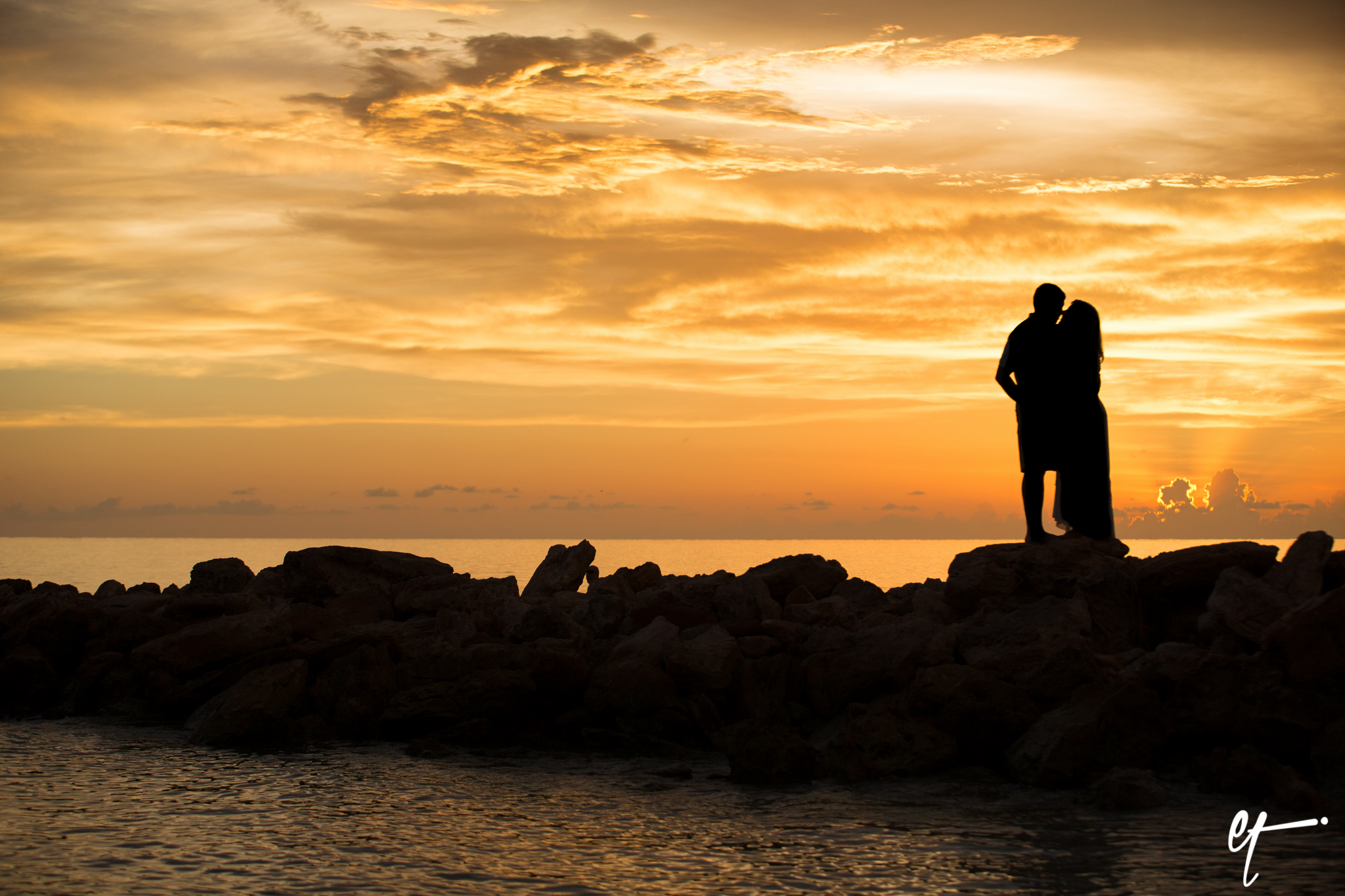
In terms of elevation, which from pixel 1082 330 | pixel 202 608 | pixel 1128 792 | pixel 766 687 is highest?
pixel 1082 330

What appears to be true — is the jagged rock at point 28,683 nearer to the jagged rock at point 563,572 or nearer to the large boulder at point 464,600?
the large boulder at point 464,600

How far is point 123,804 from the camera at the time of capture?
10.6 metres

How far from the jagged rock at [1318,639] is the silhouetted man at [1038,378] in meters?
4.20

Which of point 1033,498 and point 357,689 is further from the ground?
point 1033,498

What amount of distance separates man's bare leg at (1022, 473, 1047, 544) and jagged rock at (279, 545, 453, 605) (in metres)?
9.56

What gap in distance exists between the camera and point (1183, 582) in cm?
1329

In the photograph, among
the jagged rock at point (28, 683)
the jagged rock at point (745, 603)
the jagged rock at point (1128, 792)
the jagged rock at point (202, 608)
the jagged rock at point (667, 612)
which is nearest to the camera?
the jagged rock at point (1128, 792)

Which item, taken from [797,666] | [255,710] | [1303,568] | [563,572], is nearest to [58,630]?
[255,710]

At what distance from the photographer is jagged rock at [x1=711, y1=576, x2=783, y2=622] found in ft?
52.1

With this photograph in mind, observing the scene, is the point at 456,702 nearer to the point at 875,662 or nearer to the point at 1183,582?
the point at 875,662

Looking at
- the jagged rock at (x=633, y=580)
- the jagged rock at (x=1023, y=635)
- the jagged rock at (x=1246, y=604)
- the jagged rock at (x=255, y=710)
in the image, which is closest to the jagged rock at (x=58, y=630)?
the jagged rock at (x=255, y=710)

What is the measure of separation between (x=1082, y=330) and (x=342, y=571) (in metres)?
11.8

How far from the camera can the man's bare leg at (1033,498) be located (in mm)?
15008

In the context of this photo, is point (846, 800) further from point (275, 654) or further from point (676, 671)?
point (275, 654)
